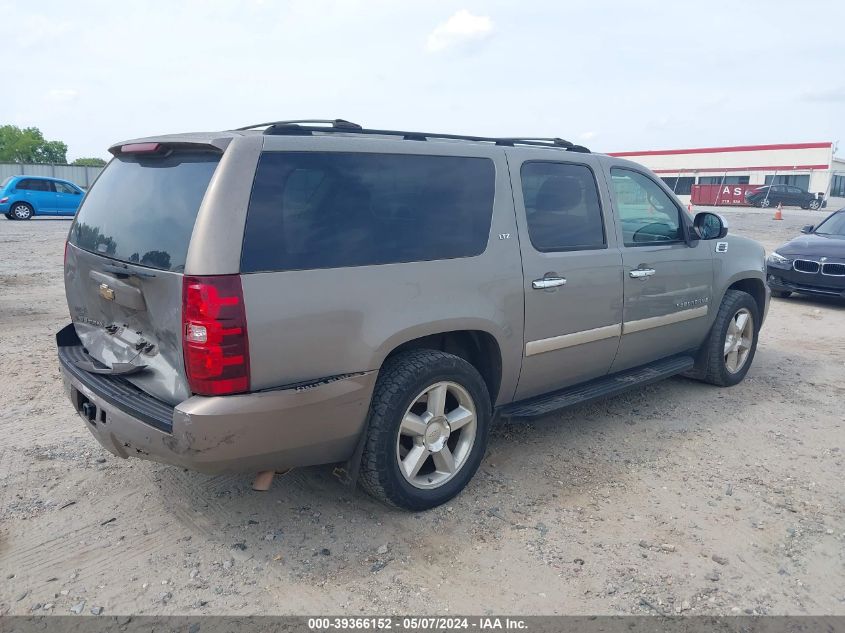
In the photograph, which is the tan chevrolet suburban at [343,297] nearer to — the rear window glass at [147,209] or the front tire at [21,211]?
the rear window glass at [147,209]

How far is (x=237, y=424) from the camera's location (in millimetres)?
2734

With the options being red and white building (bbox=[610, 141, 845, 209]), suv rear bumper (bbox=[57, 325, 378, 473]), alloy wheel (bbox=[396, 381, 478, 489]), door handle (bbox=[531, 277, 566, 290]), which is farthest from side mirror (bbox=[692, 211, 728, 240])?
red and white building (bbox=[610, 141, 845, 209])

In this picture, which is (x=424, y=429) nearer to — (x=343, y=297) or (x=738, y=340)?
(x=343, y=297)

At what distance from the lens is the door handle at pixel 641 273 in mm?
4410

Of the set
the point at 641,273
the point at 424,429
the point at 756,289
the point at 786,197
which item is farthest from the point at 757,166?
the point at 424,429

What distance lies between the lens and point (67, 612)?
8.79 feet

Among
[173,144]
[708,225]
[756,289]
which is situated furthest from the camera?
[756,289]

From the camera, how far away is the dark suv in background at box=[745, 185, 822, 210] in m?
38.3

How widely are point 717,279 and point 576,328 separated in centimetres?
185

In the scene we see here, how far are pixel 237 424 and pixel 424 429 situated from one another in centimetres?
102

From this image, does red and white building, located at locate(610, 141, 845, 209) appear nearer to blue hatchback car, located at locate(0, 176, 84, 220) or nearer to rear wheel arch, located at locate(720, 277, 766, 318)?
blue hatchback car, located at locate(0, 176, 84, 220)

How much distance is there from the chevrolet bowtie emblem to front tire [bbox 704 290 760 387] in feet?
14.4

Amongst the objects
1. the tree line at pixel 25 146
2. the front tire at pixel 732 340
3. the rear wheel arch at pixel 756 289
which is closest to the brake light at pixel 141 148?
the front tire at pixel 732 340

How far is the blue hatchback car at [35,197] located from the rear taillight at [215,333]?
70.4 feet
